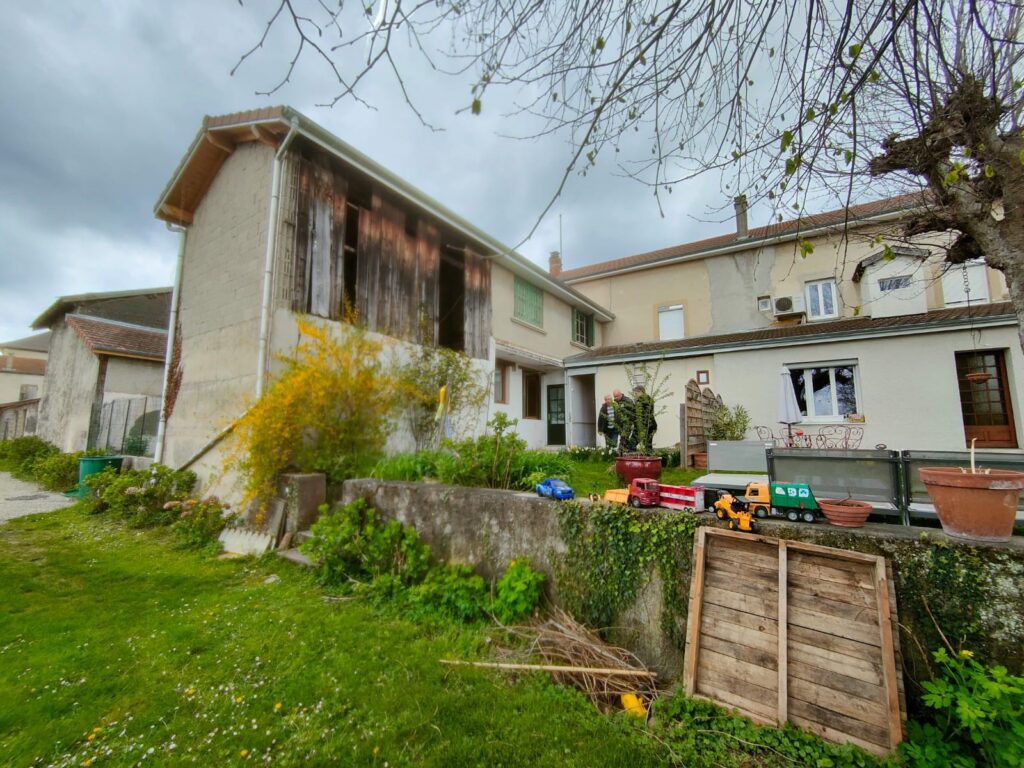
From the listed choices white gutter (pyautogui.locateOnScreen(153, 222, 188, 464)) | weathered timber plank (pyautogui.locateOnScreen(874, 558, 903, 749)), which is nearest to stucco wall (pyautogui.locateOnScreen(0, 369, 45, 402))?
white gutter (pyautogui.locateOnScreen(153, 222, 188, 464))

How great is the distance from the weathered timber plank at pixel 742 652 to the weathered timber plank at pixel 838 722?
173mm

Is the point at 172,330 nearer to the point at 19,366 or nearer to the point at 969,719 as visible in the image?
the point at 969,719

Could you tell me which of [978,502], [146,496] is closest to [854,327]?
[978,502]

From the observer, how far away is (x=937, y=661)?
1.96m

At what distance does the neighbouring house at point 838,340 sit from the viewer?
8805 millimetres

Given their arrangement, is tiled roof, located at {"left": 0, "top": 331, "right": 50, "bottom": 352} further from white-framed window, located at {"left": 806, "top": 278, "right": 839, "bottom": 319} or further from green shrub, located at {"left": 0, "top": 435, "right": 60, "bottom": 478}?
Answer: white-framed window, located at {"left": 806, "top": 278, "right": 839, "bottom": 319}

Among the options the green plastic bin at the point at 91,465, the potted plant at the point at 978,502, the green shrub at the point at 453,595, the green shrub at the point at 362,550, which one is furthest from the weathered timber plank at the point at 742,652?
the green plastic bin at the point at 91,465

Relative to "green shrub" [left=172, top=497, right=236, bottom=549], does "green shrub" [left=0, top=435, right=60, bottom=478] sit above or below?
above

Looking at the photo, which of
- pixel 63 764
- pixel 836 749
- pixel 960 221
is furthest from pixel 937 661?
pixel 63 764

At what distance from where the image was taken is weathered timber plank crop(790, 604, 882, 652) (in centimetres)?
207

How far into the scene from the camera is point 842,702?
1.99 meters

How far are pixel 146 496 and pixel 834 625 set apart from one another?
8863 millimetres

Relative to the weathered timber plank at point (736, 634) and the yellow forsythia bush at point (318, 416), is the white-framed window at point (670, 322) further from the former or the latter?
Result: the weathered timber plank at point (736, 634)

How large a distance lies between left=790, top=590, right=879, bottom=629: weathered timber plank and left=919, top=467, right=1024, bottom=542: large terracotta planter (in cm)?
63
